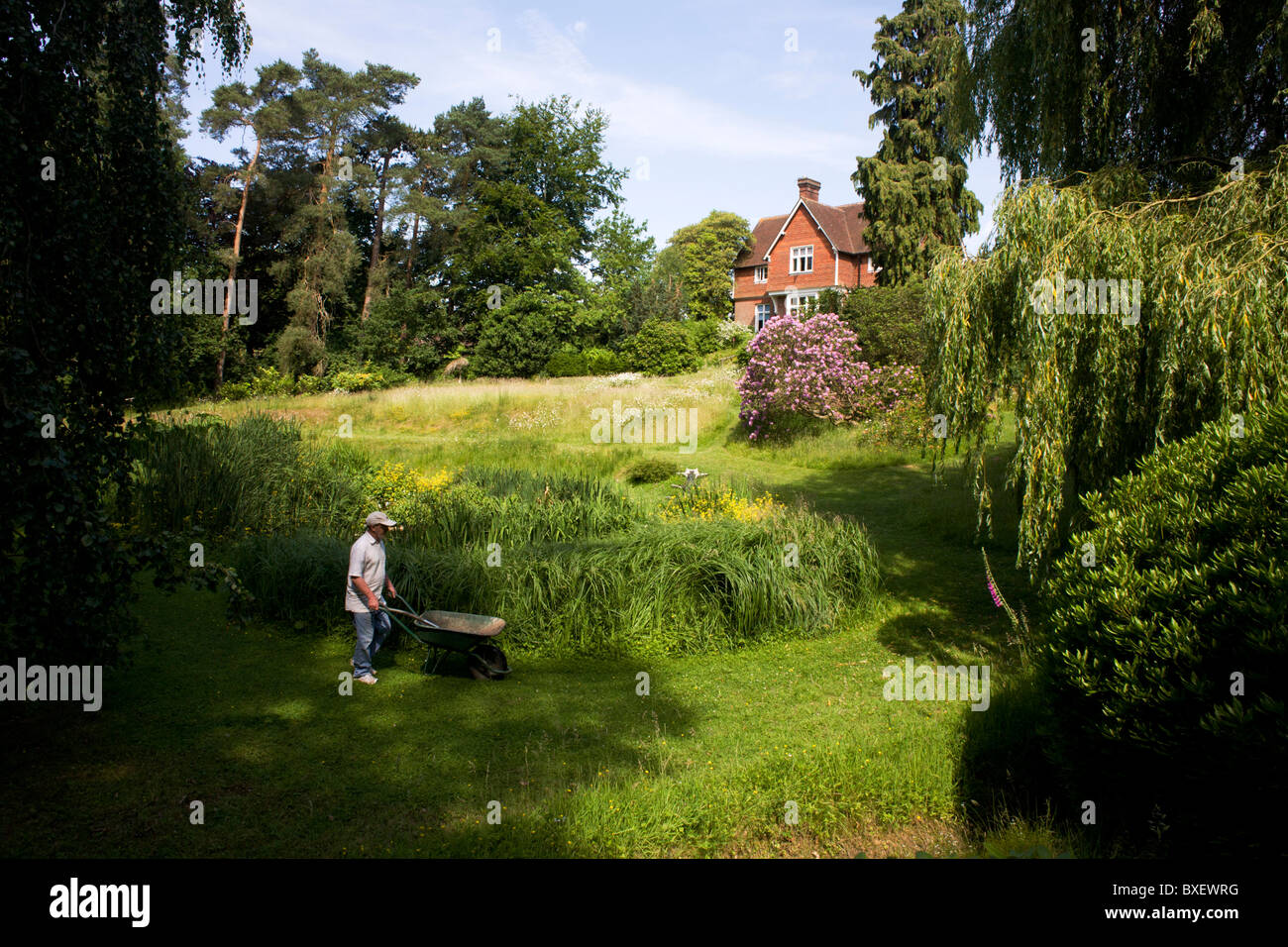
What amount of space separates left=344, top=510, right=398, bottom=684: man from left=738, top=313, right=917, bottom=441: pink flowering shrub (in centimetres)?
1566

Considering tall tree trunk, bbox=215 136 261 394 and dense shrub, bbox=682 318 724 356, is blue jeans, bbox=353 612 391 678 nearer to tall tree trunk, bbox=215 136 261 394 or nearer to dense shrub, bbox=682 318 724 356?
dense shrub, bbox=682 318 724 356

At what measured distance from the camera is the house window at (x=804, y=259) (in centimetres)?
4556

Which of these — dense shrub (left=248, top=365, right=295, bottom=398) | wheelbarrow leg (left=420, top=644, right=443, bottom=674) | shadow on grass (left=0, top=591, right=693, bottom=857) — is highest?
dense shrub (left=248, top=365, right=295, bottom=398)

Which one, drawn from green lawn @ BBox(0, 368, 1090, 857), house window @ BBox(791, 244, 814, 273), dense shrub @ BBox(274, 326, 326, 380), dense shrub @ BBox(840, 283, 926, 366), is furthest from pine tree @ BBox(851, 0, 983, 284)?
dense shrub @ BBox(274, 326, 326, 380)

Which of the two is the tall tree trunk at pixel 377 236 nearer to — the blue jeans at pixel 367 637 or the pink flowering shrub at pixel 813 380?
the pink flowering shrub at pixel 813 380

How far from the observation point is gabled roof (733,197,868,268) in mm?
44344

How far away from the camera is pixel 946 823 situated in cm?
561

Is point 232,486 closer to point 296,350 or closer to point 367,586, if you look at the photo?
point 367,586

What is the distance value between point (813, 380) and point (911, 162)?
14.7 meters

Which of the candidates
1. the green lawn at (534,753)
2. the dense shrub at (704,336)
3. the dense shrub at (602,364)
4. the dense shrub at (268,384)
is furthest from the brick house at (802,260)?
the green lawn at (534,753)

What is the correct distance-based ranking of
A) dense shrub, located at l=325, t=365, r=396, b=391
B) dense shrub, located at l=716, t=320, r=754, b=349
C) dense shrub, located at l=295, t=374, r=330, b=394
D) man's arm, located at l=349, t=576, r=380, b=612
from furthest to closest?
dense shrub, located at l=716, t=320, r=754, b=349
dense shrub, located at l=295, t=374, r=330, b=394
dense shrub, located at l=325, t=365, r=396, b=391
man's arm, located at l=349, t=576, r=380, b=612

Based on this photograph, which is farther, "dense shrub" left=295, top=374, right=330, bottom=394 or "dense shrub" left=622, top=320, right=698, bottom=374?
"dense shrub" left=295, top=374, right=330, bottom=394

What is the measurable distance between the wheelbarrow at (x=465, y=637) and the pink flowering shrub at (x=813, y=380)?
15.2 m

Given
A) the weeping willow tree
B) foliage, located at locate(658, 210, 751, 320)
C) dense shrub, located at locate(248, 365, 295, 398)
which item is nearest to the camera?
the weeping willow tree
